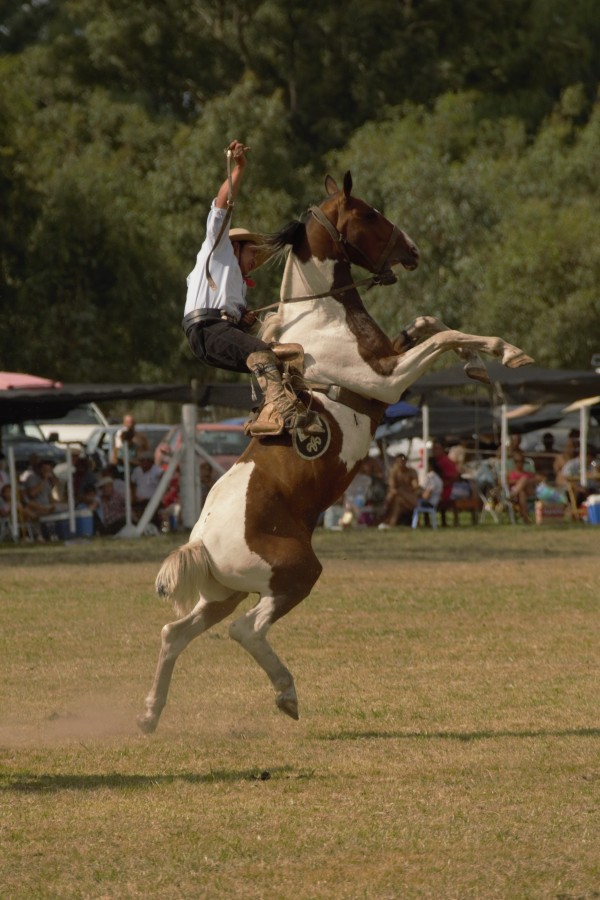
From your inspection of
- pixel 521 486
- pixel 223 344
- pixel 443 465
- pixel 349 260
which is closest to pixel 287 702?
pixel 223 344

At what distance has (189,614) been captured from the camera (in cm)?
917

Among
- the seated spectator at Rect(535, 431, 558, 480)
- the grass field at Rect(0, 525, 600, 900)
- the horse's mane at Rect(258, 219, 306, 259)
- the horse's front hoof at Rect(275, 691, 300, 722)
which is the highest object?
the horse's mane at Rect(258, 219, 306, 259)

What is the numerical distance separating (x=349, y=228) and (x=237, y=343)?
1.00 m

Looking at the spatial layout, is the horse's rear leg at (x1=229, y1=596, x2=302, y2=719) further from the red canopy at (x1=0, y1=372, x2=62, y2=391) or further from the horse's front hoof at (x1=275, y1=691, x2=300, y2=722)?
the red canopy at (x1=0, y1=372, x2=62, y2=391)

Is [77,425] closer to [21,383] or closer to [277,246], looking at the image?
[21,383]

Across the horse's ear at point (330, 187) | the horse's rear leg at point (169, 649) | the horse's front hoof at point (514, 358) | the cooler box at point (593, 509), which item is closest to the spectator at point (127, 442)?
the cooler box at point (593, 509)

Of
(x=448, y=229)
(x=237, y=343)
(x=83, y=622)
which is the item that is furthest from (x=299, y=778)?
(x=448, y=229)

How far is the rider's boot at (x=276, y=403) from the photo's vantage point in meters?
8.93

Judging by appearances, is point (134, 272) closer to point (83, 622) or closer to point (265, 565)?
point (83, 622)

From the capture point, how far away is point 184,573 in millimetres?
8859

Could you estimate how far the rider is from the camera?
895 cm

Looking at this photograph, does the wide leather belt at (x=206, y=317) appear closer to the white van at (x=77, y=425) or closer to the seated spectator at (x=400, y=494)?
the seated spectator at (x=400, y=494)

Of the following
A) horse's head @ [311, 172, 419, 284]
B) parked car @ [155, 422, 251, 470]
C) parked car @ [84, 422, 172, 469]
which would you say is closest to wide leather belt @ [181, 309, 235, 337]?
horse's head @ [311, 172, 419, 284]

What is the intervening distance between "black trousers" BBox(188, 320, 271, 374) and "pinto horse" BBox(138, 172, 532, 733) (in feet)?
1.37
